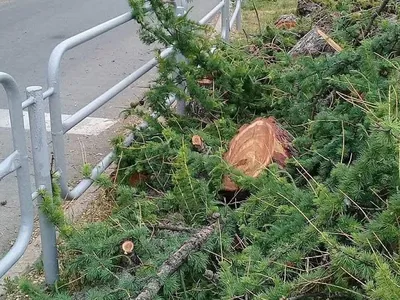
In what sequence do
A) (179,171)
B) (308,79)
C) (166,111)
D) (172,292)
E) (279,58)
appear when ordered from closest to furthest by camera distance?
(172,292) < (179,171) < (308,79) < (166,111) < (279,58)

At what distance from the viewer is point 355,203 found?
7.96 feet

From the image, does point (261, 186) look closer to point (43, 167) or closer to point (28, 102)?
point (43, 167)

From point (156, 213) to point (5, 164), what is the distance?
104cm

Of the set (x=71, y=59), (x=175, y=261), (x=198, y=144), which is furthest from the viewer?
(x=71, y=59)

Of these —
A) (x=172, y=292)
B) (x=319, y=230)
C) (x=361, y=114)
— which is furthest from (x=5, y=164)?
(x=361, y=114)

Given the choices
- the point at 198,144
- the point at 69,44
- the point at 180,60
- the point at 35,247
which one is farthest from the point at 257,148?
the point at 35,247

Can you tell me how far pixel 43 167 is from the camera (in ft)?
8.75

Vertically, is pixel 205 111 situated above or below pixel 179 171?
below

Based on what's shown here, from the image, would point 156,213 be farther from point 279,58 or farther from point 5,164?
point 279,58

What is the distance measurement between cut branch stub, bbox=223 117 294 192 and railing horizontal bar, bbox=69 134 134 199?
636 millimetres

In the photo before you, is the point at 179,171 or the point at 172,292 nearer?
the point at 172,292

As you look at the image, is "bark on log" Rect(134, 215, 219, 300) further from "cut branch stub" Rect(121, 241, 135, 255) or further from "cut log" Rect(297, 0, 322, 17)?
"cut log" Rect(297, 0, 322, 17)

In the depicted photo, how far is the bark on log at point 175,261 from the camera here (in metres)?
2.46

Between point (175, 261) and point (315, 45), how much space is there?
107 inches
